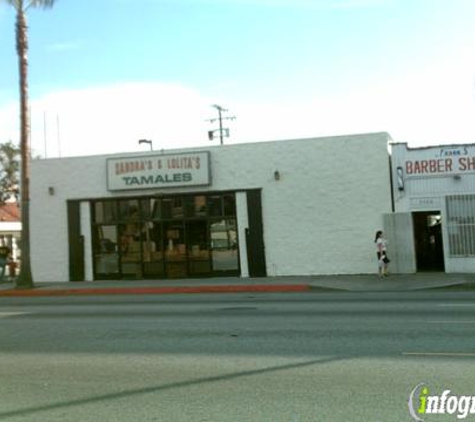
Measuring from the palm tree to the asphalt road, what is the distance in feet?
30.2

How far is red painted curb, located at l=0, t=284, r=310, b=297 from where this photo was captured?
773 inches

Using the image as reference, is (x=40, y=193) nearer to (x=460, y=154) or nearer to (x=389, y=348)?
(x=460, y=154)

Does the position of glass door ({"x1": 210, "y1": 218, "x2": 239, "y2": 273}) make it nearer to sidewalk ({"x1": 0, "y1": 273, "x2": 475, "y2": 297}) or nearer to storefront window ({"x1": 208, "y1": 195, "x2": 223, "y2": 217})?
storefront window ({"x1": 208, "y1": 195, "x2": 223, "y2": 217})

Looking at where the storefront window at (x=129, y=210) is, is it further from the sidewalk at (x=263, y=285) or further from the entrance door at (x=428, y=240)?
the entrance door at (x=428, y=240)

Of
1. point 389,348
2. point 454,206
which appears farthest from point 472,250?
point 389,348

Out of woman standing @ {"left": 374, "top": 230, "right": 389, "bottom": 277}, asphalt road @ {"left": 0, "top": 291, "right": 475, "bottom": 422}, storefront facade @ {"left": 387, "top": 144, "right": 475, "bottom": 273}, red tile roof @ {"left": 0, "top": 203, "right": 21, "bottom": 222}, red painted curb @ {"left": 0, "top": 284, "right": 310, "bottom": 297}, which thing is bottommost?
asphalt road @ {"left": 0, "top": 291, "right": 475, "bottom": 422}

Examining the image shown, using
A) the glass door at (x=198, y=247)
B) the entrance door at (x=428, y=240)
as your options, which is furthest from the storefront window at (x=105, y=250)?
the entrance door at (x=428, y=240)

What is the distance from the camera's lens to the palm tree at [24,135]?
22703 millimetres

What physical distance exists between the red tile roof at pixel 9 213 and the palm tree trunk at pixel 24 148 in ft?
75.8

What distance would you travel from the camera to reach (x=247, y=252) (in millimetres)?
23766

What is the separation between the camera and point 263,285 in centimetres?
2031

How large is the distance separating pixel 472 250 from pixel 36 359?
16.6m
